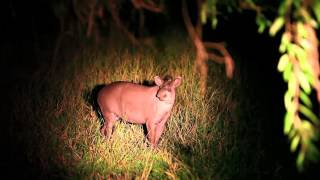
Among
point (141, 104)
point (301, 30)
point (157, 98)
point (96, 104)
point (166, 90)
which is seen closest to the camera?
point (301, 30)

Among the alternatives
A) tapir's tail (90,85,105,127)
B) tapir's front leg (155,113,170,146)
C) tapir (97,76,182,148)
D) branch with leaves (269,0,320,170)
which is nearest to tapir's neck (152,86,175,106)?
tapir (97,76,182,148)

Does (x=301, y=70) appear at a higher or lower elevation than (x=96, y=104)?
higher

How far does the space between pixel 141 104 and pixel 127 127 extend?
0.41 meters

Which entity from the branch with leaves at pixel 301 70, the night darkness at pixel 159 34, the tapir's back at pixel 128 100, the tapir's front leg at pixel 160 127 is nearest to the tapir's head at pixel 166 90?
the tapir's back at pixel 128 100

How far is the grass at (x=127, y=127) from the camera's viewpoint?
5.53 metres

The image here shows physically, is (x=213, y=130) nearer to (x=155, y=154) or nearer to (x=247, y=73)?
(x=155, y=154)

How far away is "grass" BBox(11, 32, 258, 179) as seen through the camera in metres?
5.53

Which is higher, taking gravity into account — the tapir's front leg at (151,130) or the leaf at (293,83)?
the leaf at (293,83)

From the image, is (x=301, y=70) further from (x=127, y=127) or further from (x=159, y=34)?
(x=159, y=34)

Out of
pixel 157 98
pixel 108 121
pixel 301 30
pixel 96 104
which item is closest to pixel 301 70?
pixel 301 30

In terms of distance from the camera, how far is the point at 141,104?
602 centimetres

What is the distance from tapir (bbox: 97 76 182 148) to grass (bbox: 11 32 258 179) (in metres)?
0.12

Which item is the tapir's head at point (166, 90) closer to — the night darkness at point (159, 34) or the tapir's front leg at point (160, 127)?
the tapir's front leg at point (160, 127)

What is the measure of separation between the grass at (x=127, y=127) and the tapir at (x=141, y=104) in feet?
0.40
